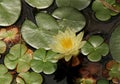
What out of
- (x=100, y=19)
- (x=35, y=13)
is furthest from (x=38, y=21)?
(x=100, y=19)

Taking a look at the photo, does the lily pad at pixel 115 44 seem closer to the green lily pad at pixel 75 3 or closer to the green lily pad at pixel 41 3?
the green lily pad at pixel 75 3

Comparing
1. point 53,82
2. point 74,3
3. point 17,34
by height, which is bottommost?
point 53,82

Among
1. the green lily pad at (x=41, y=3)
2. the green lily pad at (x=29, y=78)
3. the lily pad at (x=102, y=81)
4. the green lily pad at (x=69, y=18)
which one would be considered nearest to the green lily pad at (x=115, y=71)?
the lily pad at (x=102, y=81)

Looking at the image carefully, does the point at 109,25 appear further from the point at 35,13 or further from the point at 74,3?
the point at 35,13

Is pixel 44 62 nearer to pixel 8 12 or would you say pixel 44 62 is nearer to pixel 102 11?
pixel 8 12

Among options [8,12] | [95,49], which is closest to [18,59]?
→ [8,12]

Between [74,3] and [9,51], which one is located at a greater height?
[74,3]

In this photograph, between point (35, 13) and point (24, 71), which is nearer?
point (24, 71)
